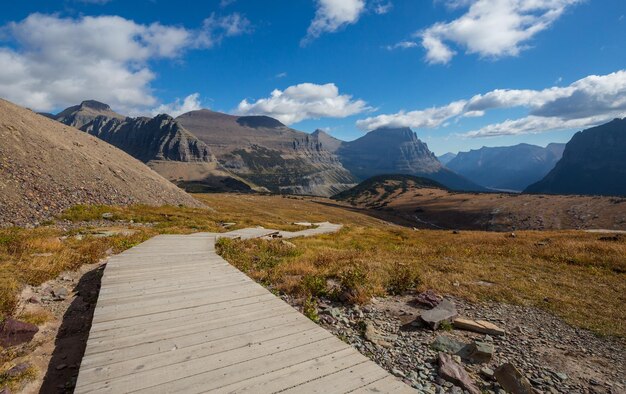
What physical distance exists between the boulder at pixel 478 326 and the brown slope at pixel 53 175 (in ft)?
96.4

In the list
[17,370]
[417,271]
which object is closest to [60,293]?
[17,370]

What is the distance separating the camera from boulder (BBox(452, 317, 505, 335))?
8894 millimetres

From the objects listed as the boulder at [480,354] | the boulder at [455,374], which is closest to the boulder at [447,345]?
the boulder at [480,354]

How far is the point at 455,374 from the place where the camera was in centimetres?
639

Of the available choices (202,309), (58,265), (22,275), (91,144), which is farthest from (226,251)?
(91,144)

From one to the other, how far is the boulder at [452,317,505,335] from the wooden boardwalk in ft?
15.5

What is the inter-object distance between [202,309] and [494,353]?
24.0 ft

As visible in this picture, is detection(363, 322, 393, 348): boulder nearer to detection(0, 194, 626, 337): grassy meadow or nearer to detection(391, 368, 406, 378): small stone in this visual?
detection(391, 368, 406, 378): small stone

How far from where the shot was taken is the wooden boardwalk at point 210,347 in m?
4.91

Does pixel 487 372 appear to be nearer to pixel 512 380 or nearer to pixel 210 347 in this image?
pixel 512 380

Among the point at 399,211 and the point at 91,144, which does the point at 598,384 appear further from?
the point at 399,211

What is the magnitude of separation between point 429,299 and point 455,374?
4.72 m

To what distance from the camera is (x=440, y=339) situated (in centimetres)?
798

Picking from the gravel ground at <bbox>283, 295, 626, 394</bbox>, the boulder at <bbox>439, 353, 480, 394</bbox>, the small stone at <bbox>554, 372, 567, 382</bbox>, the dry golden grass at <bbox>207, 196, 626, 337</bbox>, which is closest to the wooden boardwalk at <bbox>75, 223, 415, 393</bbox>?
→ the gravel ground at <bbox>283, 295, 626, 394</bbox>
